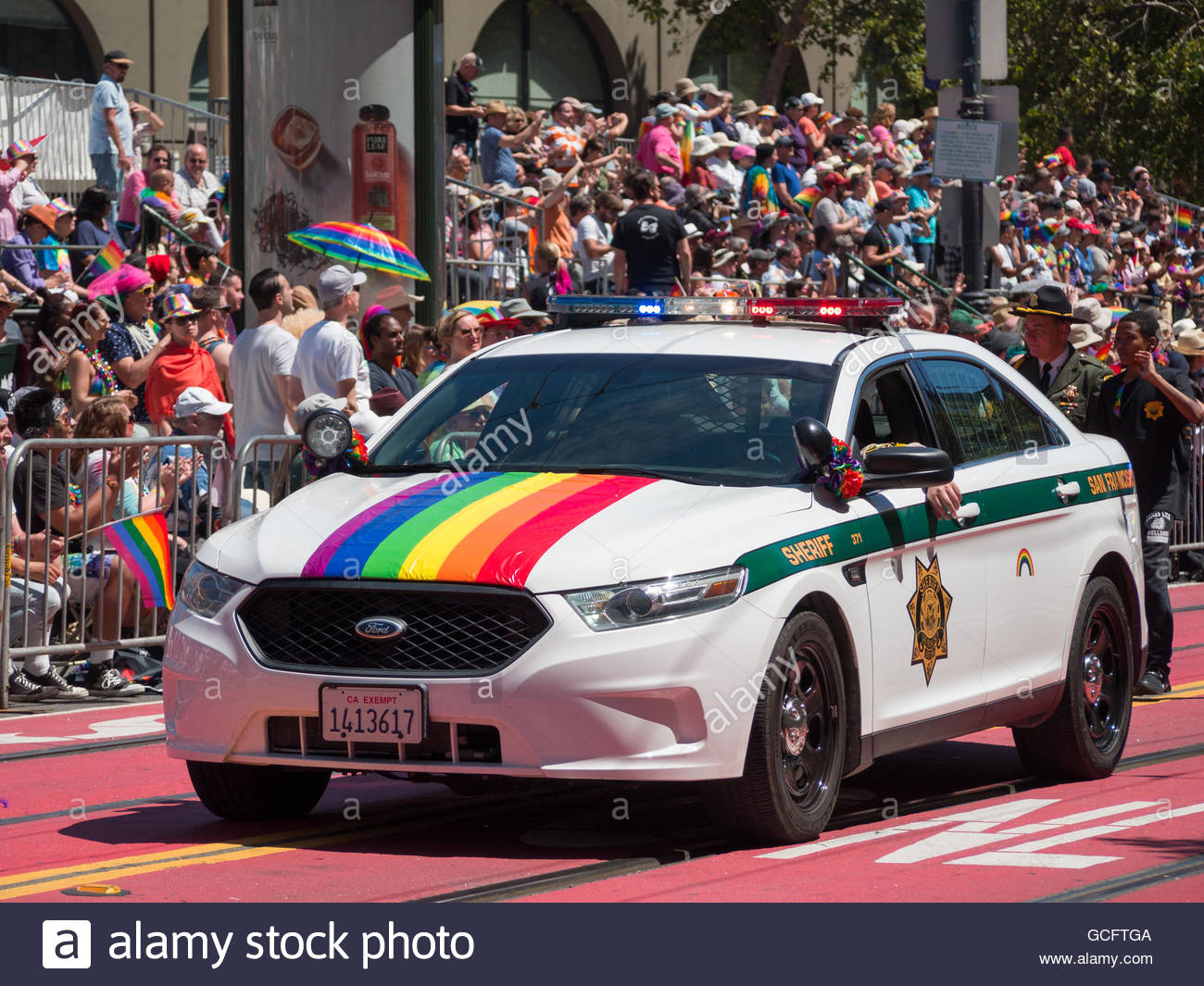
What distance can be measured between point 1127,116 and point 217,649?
1301 inches

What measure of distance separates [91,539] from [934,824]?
561 cm

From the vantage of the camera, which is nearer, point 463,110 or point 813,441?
point 813,441

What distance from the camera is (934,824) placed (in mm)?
7957

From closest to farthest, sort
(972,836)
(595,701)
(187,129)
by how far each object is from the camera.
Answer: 1. (595,701)
2. (972,836)
3. (187,129)

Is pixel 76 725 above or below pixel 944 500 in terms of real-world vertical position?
below

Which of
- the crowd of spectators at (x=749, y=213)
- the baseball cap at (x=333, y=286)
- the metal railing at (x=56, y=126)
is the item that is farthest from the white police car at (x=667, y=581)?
the metal railing at (x=56, y=126)

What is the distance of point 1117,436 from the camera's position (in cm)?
1211

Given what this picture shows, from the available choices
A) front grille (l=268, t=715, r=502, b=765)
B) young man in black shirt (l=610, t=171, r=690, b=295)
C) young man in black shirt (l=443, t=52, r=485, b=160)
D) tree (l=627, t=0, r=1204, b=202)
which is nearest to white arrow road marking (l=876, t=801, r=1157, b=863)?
front grille (l=268, t=715, r=502, b=765)

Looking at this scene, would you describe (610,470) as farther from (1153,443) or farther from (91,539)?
(1153,443)

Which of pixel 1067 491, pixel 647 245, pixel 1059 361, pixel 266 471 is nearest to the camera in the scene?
pixel 1067 491

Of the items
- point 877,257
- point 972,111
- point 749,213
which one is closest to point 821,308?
point 972,111

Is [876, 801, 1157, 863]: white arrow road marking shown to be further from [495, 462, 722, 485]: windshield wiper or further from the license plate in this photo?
the license plate

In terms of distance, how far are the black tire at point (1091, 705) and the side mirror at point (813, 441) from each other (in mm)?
2081
